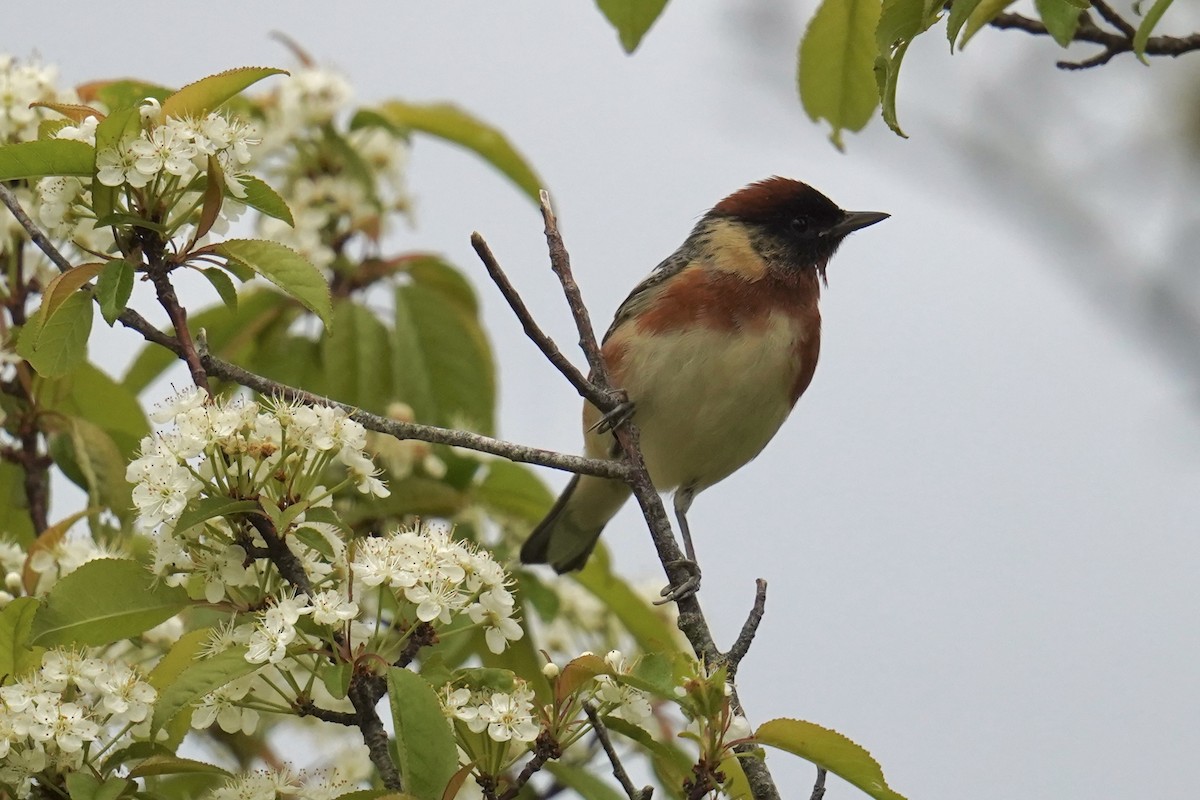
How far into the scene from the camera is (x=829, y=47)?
3600mm

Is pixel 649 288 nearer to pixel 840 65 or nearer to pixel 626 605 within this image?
pixel 626 605

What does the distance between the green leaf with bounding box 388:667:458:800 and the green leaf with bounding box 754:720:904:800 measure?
22.3 inches

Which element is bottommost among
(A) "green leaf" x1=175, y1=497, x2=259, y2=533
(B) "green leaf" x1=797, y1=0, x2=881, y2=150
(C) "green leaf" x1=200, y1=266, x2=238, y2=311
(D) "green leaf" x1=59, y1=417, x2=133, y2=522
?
(A) "green leaf" x1=175, y1=497, x2=259, y2=533

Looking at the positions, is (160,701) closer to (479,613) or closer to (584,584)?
(479,613)

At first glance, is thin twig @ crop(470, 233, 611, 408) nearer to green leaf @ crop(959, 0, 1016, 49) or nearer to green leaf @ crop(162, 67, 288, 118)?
green leaf @ crop(162, 67, 288, 118)

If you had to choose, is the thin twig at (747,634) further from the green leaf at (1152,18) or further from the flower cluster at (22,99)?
the flower cluster at (22,99)

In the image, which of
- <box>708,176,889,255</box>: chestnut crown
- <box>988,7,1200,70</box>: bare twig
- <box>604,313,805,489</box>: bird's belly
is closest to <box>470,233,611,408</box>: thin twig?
<box>988,7,1200,70</box>: bare twig

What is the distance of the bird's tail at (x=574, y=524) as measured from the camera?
→ 17.6 ft

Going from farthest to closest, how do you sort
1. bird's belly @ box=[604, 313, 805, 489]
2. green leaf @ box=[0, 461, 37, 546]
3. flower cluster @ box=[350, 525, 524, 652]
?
bird's belly @ box=[604, 313, 805, 489] < green leaf @ box=[0, 461, 37, 546] < flower cluster @ box=[350, 525, 524, 652]

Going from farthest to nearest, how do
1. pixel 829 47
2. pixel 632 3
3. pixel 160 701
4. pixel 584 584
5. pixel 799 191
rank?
1. pixel 799 191
2. pixel 584 584
3. pixel 829 47
4. pixel 632 3
5. pixel 160 701

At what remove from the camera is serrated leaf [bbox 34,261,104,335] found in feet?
9.00

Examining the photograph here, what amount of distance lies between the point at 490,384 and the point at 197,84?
2185mm

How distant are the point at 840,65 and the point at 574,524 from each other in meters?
2.58

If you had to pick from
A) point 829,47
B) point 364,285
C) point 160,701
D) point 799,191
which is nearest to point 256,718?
point 160,701
